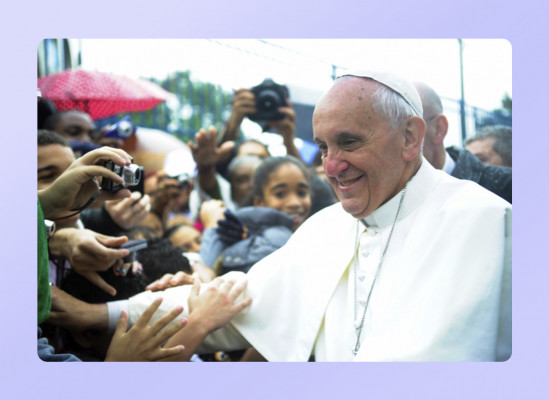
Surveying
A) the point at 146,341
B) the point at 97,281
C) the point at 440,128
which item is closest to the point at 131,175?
the point at 97,281

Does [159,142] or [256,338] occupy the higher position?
[159,142]

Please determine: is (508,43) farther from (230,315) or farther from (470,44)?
(230,315)

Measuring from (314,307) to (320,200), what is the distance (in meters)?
0.83

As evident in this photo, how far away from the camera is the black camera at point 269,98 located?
3.96m

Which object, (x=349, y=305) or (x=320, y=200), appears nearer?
(x=349, y=305)

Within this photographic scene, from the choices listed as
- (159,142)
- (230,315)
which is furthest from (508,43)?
(159,142)

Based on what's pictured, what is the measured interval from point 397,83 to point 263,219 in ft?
3.71

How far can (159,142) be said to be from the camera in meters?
4.23

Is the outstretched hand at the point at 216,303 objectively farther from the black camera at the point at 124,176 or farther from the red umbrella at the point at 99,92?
the red umbrella at the point at 99,92

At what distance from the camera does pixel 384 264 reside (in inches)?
121

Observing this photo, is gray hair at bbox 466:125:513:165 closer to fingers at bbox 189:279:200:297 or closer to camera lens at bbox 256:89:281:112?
camera lens at bbox 256:89:281:112

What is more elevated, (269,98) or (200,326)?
(269,98)

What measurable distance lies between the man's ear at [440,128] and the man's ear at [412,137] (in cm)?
15

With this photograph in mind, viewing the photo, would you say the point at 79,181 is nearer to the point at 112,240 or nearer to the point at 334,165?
the point at 112,240
